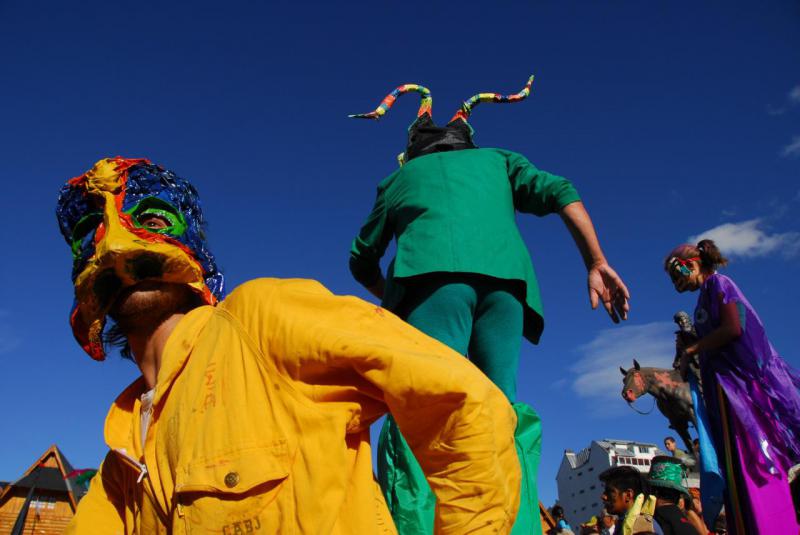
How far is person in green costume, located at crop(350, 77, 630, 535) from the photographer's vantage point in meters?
2.35

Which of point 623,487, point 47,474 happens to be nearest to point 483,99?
point 623,487

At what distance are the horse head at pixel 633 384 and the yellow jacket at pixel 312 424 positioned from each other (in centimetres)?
1492

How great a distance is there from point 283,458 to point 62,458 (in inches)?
462

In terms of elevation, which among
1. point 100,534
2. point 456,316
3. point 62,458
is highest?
point 62,458

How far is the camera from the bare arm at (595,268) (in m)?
2.40

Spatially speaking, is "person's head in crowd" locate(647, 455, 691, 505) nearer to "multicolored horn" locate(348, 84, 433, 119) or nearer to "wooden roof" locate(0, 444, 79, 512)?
"multicolored horn" locate(348, 84, 433, 119)

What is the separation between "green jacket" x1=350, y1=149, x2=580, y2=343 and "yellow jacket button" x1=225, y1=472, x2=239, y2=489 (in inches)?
56.5

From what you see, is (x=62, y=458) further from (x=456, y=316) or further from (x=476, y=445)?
(x=476, y=445)

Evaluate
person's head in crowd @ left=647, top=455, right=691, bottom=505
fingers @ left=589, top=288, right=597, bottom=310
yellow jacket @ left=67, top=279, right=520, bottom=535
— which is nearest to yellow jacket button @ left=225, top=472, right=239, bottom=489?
yellow jacket @ left=67, top=279, right=520, bottom=535

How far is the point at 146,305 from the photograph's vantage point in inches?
66.7

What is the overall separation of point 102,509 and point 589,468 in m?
42.0

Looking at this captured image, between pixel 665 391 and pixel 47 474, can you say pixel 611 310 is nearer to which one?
pixel 47 474

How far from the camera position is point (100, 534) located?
1.71 meters

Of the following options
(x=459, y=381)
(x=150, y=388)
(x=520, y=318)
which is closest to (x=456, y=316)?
(x=520, y=318)
